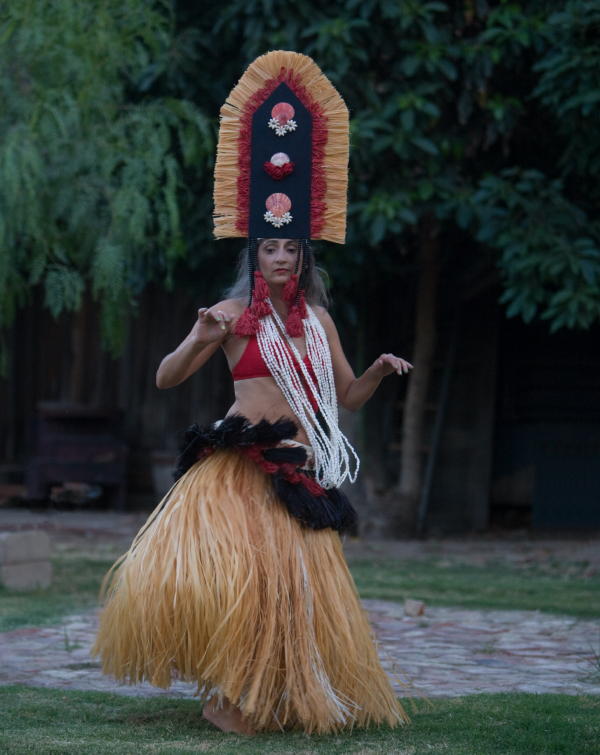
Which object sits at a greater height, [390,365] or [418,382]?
[418,382]

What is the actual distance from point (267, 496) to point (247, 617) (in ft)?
1.41

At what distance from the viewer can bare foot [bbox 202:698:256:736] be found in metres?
3.92

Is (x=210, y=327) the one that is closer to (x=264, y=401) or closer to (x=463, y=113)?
(x=264, y=401)

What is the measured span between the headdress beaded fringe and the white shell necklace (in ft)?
0.59

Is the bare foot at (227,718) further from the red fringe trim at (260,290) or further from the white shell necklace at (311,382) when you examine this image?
the red fringe trim at (260,290)

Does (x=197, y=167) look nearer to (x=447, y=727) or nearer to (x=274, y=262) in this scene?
(x=274, y=262)

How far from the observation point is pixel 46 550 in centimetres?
725

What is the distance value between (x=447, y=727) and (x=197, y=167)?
18.4ft

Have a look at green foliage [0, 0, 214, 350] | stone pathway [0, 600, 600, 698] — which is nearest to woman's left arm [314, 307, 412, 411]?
stone pathway [0, 600, 600, 698]

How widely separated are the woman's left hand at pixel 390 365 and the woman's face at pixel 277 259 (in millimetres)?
425

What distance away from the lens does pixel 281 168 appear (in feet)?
13.9

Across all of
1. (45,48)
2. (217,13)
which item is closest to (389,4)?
(217,13)

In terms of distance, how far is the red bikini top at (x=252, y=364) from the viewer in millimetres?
4203

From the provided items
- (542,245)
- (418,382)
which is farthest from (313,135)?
(418,382)
